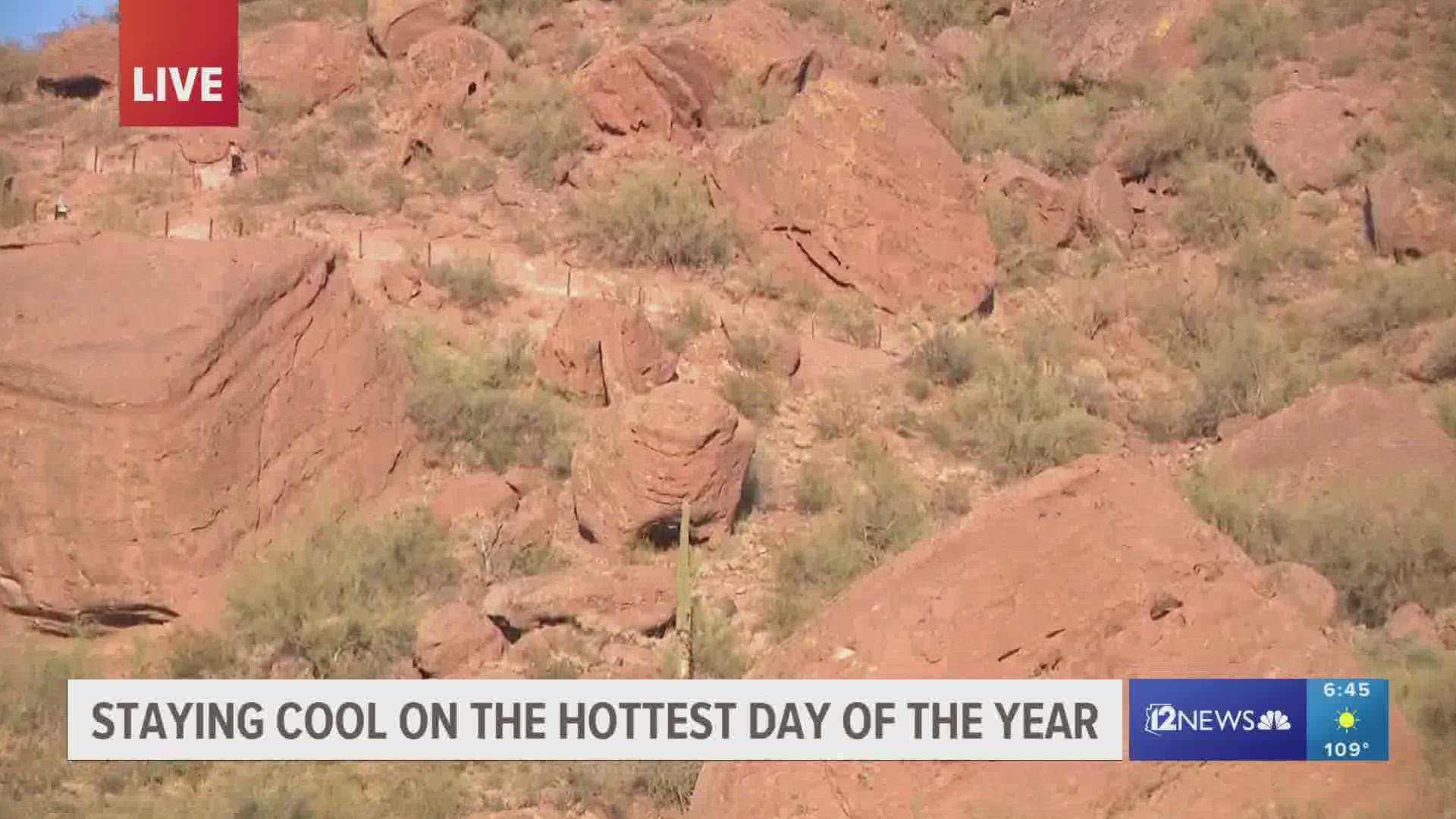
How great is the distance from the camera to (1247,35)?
19078mm

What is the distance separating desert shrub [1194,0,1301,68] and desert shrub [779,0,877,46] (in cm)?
379

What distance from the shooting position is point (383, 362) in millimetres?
11945

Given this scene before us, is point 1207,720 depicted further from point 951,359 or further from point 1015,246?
point 1015,246

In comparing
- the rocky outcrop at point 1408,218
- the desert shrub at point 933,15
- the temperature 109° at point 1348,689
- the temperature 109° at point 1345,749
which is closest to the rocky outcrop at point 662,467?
the temperature 109° at point 1348,689

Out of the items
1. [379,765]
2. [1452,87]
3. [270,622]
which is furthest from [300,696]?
[1452,87]

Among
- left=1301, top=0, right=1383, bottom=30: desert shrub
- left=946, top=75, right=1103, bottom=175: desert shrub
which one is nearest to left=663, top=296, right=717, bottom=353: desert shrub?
left=946, top=75, right=1103, bottom=175: desert shrub

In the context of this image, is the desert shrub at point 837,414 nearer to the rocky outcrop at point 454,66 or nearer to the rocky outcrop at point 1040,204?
the rocky outcrop at point 1040,204

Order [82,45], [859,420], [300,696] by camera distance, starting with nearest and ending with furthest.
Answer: [300,696] < [859,420] < [82,45]

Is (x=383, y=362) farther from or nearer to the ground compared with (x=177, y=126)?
nearer to the ground

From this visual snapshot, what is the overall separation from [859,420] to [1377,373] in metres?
4.32

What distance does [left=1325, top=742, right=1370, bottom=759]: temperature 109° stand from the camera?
6.29 metres

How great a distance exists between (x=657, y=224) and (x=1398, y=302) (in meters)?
6.54

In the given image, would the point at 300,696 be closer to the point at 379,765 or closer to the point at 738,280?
the point at 379,765

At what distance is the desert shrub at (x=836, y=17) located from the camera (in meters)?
19.7
